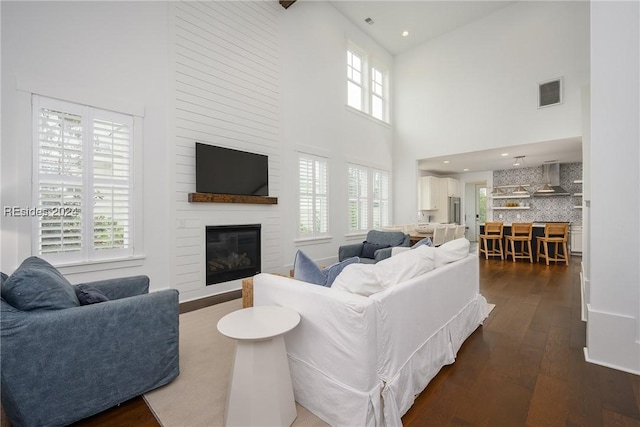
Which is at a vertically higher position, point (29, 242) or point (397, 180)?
point (397, 180)

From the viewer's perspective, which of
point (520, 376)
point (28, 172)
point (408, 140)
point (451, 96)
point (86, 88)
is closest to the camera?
point (520, 376)

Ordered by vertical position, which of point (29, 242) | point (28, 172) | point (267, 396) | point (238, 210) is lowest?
point (267, 396)

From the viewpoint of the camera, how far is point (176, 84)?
151 inches

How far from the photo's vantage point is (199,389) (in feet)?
6.35

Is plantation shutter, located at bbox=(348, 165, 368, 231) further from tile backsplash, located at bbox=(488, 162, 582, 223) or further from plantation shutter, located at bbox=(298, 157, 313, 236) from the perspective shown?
tile backsplash, located at bbox=(488, 162, 582, 223)

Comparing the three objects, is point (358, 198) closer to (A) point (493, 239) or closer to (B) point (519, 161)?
(A) point (493, 239)

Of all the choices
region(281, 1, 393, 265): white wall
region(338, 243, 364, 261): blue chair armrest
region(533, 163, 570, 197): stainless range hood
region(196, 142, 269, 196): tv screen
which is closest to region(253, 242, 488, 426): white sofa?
region(196, 142, 269, 196): tv screen

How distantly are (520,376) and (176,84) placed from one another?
4713 mm

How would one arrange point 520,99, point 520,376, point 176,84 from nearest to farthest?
point 520,376 < point 176,84 < point 520,99

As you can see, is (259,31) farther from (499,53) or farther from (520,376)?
(520,376)

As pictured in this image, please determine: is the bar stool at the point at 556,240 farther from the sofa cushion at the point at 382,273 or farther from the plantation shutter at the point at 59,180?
the plantation shutter at the point at 59,180

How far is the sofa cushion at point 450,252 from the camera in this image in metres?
2.43

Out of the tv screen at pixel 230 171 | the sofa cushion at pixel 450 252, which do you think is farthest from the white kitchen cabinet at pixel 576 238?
the tv screen at pixel 230 171

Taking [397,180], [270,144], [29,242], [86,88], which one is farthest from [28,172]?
[397,180]
